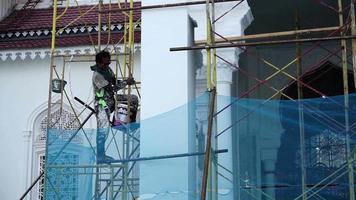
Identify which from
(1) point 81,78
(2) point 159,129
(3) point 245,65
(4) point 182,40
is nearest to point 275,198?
(2) point 159,129

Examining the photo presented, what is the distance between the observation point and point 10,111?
1166 centimetres

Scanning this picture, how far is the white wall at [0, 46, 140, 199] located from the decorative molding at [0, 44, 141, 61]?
170mm

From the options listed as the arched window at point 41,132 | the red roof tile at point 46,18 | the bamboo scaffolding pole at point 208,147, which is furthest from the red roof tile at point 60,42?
the bamboo scaffolding pole at point 208,147

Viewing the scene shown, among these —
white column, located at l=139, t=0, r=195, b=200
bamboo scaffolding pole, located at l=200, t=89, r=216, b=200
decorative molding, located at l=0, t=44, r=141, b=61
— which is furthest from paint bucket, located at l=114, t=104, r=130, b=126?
decorative molding, located at l=0, t=44, r=141, b=61

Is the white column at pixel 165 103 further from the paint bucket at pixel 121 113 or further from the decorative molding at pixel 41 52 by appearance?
the decorative molding at pixel 41 52

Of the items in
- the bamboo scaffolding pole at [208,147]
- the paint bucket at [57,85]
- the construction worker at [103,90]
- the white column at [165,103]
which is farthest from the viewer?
the paint bucket at [57,85]

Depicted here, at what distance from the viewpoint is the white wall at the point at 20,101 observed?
11.3 meters

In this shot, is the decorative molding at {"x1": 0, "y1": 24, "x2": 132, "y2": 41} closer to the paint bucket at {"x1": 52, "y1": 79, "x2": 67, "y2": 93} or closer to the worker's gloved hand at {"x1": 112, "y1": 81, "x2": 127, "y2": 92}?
the paint bucket at {"x1": 52, "y1": 79, "x2": 67, "y2": 93}

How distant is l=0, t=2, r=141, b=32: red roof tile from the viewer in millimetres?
11531

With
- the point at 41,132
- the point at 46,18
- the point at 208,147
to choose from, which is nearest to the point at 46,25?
the point at 46,18

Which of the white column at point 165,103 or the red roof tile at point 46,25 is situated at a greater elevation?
the red roof tile at point 46,25

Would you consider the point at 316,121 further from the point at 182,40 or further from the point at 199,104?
the point at 182,40

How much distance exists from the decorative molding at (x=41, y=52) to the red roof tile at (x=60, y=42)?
0.07 metres

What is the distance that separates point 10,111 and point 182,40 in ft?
18.5
